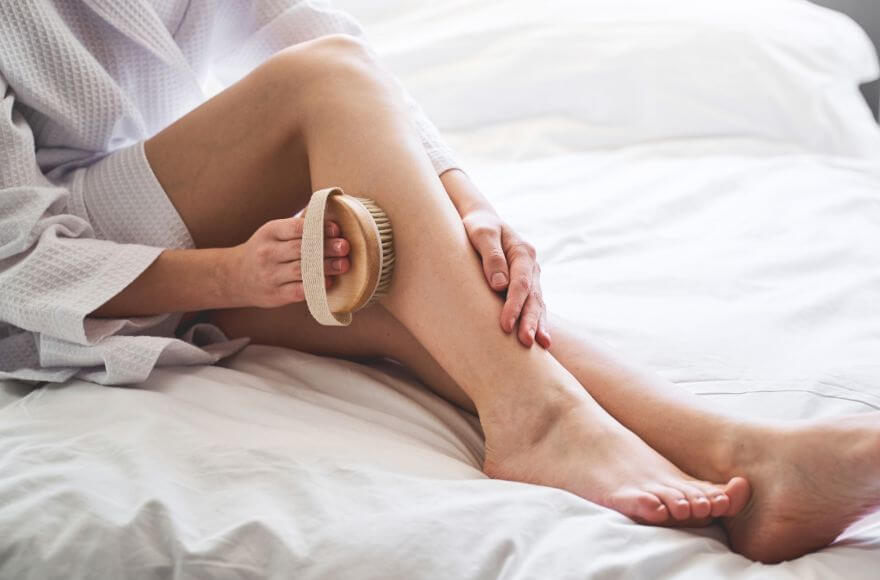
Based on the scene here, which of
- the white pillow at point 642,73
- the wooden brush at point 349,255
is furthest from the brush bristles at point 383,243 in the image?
the white pillow at point 642,73

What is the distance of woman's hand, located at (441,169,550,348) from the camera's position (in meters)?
0.80

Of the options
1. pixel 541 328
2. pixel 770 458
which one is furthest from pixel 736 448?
pixel 541 328

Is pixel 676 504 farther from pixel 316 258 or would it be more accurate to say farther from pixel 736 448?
pixel 316 258

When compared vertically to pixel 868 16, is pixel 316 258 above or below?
above

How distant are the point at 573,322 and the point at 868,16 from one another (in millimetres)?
1397

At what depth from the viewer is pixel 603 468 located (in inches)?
29.6

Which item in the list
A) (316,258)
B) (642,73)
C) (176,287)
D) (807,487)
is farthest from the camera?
(642,73)

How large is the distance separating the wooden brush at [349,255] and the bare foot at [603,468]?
15 centimetres

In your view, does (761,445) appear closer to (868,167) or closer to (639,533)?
(639,533)

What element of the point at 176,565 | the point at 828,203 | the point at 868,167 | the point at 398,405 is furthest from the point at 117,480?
the point at 868,167

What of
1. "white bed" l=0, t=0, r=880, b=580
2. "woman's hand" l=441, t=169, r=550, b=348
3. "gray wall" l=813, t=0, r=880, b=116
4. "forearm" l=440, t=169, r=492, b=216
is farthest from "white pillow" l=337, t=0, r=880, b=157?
"woman's hand" l=441, t=169, r=550, b=348

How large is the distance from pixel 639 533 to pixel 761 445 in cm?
13

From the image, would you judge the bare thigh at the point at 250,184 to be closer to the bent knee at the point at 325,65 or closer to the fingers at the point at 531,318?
the bent knee at the point at 325,65

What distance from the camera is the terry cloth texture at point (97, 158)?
886 millimetres
